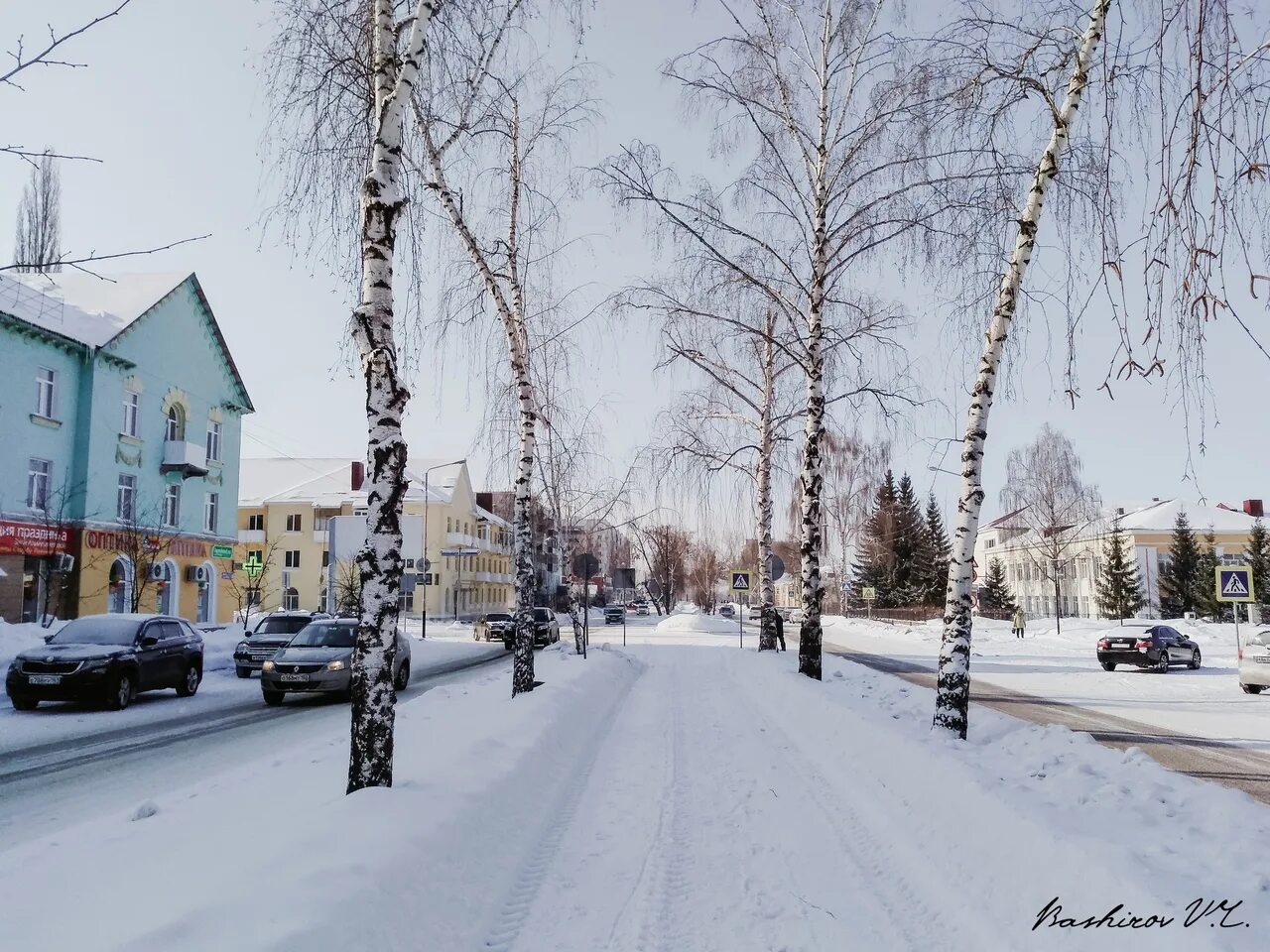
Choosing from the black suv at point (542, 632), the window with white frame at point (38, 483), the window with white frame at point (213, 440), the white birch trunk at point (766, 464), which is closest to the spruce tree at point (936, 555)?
the black suv at point (542, 632)

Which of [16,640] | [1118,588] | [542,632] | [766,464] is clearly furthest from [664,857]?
[1118,588]

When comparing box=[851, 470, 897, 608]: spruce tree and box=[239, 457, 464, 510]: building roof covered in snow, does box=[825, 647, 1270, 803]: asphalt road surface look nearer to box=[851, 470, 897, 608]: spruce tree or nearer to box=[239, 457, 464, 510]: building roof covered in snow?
box=[851, 470, 897, 608]: spruce tree

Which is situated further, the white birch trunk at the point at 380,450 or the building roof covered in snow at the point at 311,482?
the building roof covered in snow at the point at 311,482

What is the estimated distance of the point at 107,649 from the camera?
1490 centimetres

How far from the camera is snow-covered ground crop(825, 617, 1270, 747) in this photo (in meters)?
14.8

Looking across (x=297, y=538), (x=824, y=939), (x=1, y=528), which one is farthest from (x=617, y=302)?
(x=297, y=538)

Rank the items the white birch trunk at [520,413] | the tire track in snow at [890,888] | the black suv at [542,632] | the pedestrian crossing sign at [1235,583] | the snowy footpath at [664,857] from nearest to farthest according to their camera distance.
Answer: the snowy footpath at [664,857] → the tire track in snow at [890,888] → the white birch trunk at [520,413] → the pedestrian crossing sign at [1235,583] → the black suv at [542,632]

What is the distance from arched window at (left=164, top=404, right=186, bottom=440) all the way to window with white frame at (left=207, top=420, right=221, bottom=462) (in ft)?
6.63

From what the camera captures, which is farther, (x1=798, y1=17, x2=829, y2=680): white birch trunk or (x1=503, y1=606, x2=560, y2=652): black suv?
(x1=503, y1=606, x2=560, y2=652): black suv

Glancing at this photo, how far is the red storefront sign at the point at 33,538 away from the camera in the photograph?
25.9 meters

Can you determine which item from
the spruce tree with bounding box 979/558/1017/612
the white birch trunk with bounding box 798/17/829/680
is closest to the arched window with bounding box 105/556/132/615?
the white birch trunk with bounding box 798/17/829/680

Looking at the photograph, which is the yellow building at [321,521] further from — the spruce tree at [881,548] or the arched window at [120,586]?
the spruce tree at [881,548]

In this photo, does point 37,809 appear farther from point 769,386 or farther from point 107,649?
point 769,386

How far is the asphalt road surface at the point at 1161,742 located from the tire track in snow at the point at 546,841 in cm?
629
